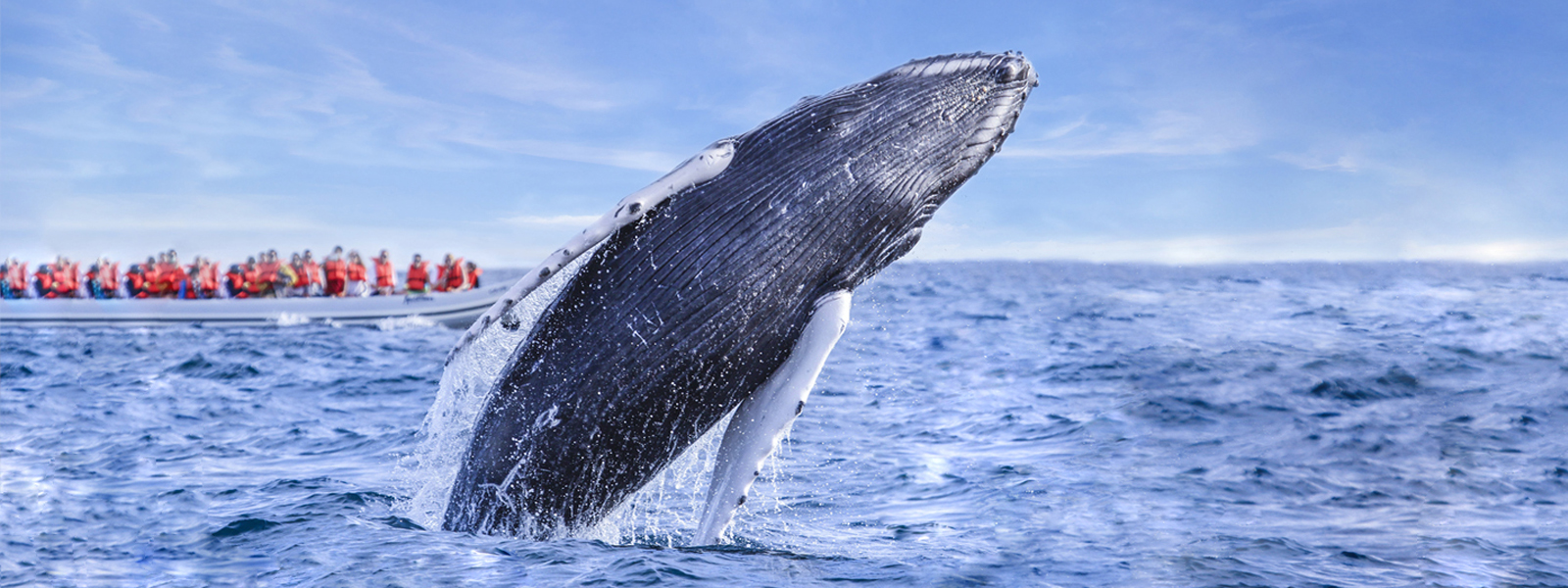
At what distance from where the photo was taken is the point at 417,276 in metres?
38.2

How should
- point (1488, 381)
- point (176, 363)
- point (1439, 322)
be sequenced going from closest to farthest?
1. point (1488, 381)
2. point (176, 363)
3. point (1439, 322)

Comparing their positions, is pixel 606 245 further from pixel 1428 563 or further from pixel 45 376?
pixel 45 376

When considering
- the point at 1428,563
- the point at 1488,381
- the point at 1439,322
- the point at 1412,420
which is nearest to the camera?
the point at 1428,563

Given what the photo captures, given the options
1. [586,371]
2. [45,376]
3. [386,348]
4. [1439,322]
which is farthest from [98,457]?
[1439,322]

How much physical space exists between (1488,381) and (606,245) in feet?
60.1

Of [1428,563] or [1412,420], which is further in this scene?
[1412,420]

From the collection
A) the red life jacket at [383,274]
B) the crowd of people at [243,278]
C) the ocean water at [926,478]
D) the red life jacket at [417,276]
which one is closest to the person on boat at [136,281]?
the crowd of people at [243,278]

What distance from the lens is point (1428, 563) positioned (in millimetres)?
7195

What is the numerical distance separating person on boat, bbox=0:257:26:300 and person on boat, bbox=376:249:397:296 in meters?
13.4

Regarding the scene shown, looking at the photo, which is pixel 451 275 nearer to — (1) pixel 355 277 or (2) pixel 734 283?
(1) pixel 355 277

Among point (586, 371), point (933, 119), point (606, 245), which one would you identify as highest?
point (933, 119)

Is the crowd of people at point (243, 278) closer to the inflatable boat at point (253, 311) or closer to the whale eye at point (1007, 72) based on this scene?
the inflatable boat at point (253, 311)

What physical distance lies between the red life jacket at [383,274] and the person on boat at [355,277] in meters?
0.53

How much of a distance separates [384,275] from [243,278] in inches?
188
